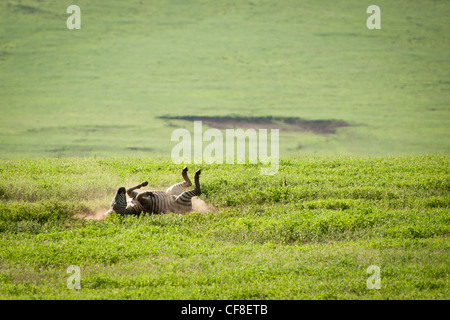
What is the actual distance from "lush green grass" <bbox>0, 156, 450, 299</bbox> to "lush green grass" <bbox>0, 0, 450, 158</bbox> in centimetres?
2083

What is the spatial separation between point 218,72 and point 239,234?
119ft

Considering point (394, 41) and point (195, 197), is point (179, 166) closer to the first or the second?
point (195, 197)

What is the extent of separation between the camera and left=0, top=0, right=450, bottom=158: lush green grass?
123 ft

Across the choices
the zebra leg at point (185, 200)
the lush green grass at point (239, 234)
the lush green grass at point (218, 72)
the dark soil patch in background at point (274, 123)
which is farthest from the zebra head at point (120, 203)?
the dark soil patch in background at point (274, 123)

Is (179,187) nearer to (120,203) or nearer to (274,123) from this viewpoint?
(120,203)

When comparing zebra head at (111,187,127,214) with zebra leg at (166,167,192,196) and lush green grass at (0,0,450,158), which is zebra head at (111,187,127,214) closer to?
zebra leg at (166,167,192,196)

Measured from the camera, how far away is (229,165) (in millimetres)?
14508

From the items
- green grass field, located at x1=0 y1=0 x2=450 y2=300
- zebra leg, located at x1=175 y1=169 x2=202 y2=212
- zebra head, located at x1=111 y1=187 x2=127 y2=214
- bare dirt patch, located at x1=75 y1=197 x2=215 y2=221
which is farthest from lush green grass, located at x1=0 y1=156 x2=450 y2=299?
zebra leg, located at x1=175 y1=169 x2=202 y2=212

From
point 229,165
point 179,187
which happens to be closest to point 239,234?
point 179,187

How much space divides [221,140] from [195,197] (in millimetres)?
24646

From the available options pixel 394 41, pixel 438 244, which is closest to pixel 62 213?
pixel 438 244

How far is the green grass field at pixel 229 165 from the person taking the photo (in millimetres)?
8422

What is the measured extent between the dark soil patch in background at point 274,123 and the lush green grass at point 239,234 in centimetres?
2390

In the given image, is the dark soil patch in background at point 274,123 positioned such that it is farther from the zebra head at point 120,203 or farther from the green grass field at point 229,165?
the zebra head at point 120,203
